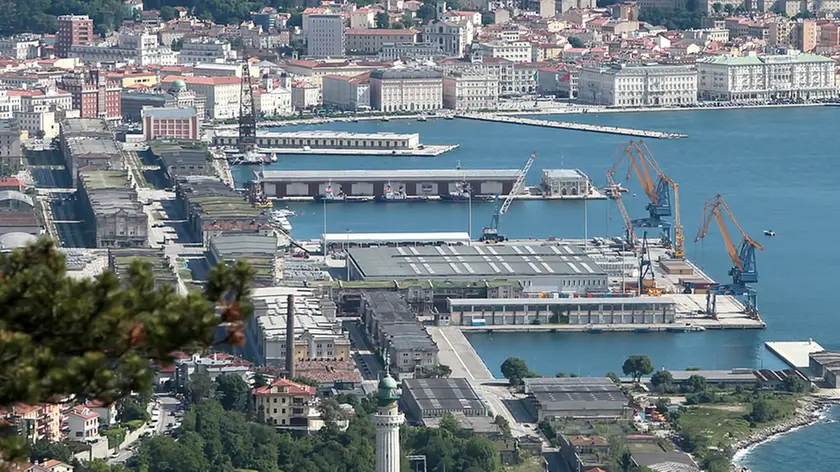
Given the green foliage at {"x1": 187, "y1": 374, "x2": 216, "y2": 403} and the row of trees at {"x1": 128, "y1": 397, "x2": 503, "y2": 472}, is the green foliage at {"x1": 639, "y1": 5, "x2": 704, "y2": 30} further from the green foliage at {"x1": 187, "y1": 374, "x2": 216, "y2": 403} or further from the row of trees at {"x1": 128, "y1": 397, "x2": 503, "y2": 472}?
the row of trees at {"x1": 128, "y1": 397, "x2": 503, "y2": 472}

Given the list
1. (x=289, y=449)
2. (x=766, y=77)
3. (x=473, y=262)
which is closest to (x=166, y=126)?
(x=473, y=262)

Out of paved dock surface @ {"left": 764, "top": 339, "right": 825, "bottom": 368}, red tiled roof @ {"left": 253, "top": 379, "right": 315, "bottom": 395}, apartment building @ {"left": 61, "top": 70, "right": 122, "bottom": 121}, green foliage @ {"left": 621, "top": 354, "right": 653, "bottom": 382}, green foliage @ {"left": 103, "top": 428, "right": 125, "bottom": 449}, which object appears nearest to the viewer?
green foliage @ {"left": 103, "top": 428, "right": 125, "bottom": 449}

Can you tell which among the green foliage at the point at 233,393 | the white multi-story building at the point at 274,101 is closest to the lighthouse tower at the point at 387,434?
the green foliage at the point at 233,393

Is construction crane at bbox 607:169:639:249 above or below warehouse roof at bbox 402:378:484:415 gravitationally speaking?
below

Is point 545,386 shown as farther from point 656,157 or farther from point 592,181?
point 656,157

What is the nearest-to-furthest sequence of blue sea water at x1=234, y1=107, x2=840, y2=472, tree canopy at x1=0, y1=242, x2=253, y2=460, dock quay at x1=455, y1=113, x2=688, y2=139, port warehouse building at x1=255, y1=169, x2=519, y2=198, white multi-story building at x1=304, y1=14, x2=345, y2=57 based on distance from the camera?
tree canopy at x1=0, y1=242, x2=253, y2=460 < blue sea water at x1=234, y1=107, x2=840, y2=472 < port warehouse building at x1=255, y1=169, x2=519, y2=198 < dock quay at x1=455, y1=113, x2=688, y2=139 < white multi-story building at x1=304, y1=14, x2=345, y2=57

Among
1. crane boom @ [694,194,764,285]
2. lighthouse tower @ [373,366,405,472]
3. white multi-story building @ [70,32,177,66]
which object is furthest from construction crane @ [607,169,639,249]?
white multi-story building @ [70,32,177,66]

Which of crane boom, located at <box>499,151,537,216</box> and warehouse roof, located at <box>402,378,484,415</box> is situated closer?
warehouse roof, located at <box>402,378,484,415</box>

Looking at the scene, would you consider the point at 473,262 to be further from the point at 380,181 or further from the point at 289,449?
the point at 289,449
